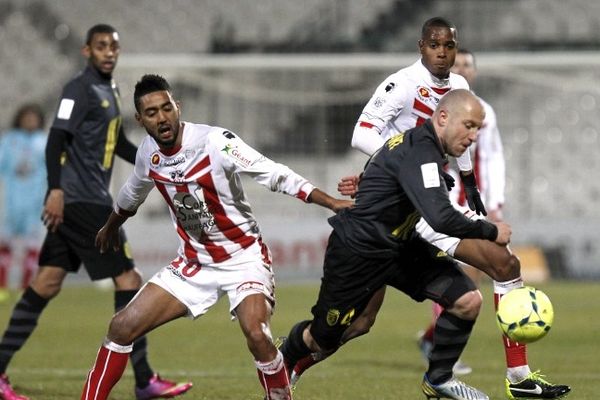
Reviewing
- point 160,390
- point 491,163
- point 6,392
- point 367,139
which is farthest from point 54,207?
point 491,163

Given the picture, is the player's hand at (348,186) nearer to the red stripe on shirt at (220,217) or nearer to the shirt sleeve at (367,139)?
the red stripe on shirt at (220,217)

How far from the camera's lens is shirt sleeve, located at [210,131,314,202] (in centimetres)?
622

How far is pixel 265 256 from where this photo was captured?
6699 mm

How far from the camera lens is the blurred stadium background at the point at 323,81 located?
58.2ft

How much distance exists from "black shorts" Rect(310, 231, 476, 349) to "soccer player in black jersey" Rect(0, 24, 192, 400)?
1.61 meters

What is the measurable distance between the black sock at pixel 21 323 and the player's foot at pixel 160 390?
88cm

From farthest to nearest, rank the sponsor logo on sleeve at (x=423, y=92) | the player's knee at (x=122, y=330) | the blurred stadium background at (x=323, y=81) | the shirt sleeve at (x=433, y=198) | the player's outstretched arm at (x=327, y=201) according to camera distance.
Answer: the blurred stadium background at (x=323, y=81)
the sponsor logo on sleeve at (x=423, y=92)
the player's knee at (x=122, y=330)
the shirt sleeve at (x=433, y=198)
the player's outstretched arm at (x=327, y=201)

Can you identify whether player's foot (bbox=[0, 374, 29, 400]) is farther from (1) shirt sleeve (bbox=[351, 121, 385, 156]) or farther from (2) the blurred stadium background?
(2) the blurred stadium background

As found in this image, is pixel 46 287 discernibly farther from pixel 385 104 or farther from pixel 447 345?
pixel 447 345

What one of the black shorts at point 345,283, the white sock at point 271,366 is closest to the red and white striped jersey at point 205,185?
the black shorts at point 345,283

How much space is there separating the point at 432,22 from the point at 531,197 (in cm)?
1149

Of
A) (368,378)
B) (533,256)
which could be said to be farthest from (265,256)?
(533,256)

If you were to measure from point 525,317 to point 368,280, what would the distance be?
0.86m

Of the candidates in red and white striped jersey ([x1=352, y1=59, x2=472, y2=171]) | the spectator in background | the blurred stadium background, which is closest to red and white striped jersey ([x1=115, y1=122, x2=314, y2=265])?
red and white striped jersey ([x1=352, y1=59, x2=472, y2=171])
